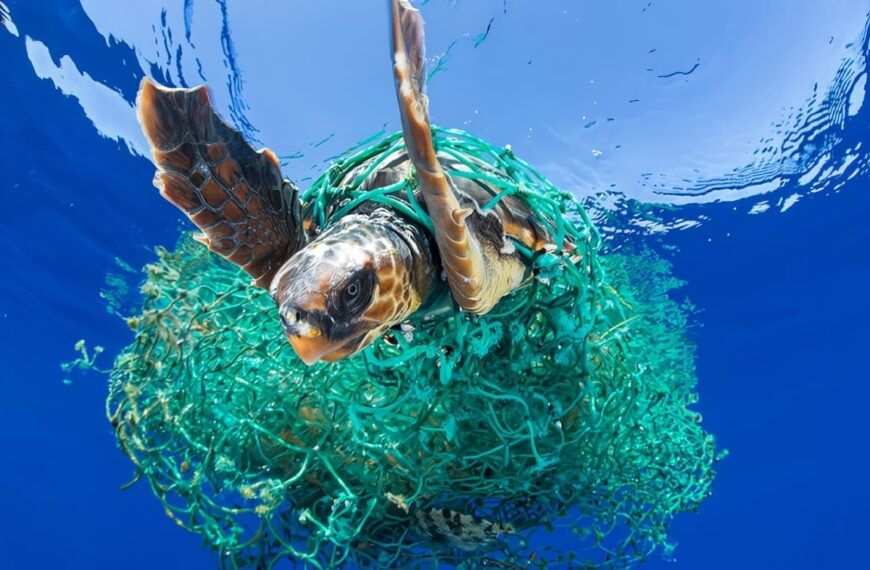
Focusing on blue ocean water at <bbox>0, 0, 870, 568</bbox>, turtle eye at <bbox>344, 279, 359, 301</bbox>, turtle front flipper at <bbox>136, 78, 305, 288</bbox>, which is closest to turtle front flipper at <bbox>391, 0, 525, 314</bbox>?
turtle eye at <bbox>344, 279, 359, 301</bbox>

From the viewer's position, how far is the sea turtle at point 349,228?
1.31 meters

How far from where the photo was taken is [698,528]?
3966 centimetres

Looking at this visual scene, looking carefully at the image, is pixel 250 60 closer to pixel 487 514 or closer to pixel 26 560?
pixel 487 514

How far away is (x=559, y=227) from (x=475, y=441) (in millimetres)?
1108

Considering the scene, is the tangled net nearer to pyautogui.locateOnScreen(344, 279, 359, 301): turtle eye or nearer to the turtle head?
the turtle head

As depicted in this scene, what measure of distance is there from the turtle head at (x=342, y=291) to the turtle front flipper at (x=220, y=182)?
0.38 m

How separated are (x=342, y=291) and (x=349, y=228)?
0.34 meters

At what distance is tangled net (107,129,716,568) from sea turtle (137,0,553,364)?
108 mm

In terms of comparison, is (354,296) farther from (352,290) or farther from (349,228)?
(349,228)

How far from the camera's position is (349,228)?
5.41 ft

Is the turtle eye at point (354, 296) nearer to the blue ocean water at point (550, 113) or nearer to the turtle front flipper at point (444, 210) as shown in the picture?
the turtle front flipper at point (444, 210)

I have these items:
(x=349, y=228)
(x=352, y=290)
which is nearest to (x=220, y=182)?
(x=349, y=228)

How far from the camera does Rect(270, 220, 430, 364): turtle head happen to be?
1270 mm

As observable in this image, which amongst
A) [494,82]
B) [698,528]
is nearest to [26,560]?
[698,528]
